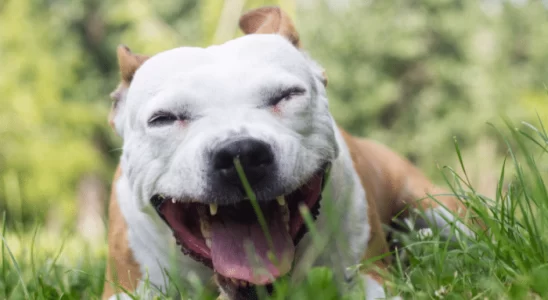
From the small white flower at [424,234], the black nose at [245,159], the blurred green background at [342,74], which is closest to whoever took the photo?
the black nose at [245,159]

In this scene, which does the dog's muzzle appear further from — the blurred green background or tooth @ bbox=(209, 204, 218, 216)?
the blurred green background

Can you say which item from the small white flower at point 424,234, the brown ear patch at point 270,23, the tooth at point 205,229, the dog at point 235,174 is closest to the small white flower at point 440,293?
the dog at point 235,174

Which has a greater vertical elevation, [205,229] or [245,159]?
[245,159]

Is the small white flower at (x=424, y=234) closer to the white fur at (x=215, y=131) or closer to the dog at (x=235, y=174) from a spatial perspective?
the dog at (x=235, y=174)

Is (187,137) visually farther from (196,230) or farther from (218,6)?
(218,6)

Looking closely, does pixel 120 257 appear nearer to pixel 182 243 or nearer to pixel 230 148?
pixel 182 243

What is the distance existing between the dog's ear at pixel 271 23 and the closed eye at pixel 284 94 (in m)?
0.38

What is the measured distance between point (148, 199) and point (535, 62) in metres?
23.1

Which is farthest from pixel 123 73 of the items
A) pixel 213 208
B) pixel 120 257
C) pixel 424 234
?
pixel 424 234

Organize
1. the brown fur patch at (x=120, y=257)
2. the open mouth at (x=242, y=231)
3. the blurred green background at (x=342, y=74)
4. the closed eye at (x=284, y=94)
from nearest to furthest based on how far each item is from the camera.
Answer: the open mouth at (x=242, y=231) → the closed eye at (x=284, y=94) → the brown fur patch at (x=120, y=257) → the blurred green background at (x=342, y=74)

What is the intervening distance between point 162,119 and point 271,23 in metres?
0.74

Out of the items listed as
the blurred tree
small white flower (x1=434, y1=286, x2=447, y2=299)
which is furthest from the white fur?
the blurred tree

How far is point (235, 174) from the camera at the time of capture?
6.38 feet

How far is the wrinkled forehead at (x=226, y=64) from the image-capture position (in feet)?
7.12
